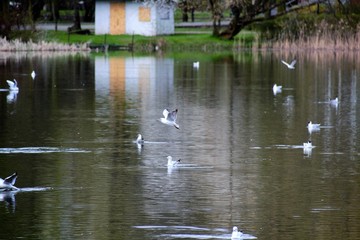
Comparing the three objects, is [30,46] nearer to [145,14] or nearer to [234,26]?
[234,26]

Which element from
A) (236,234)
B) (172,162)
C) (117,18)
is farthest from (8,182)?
(117,18)

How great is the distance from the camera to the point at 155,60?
5672 centimetres

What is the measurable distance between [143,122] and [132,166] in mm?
7430

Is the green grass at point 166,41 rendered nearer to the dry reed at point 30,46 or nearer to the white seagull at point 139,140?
the dry reed at point 30,46

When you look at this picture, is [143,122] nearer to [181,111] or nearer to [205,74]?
[181,111]

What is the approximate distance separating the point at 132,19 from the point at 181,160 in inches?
2246

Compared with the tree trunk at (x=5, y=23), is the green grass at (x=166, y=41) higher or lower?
lower

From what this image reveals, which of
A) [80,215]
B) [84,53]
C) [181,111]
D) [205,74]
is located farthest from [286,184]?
[84,53]

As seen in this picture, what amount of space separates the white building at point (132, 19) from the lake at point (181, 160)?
3523 centimetres

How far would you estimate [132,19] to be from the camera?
76.9 m

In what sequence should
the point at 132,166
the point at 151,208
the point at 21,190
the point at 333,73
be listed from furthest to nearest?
the point at 333,73, the point at 132,166, the point at 21,190, the point at 151,208

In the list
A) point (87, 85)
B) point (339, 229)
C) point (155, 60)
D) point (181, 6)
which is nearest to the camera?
point (339, 229)

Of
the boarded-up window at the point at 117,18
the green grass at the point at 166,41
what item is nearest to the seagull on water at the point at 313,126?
the green grass at the point at 166,41

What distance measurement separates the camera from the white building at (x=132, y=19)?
76250 millimetres
